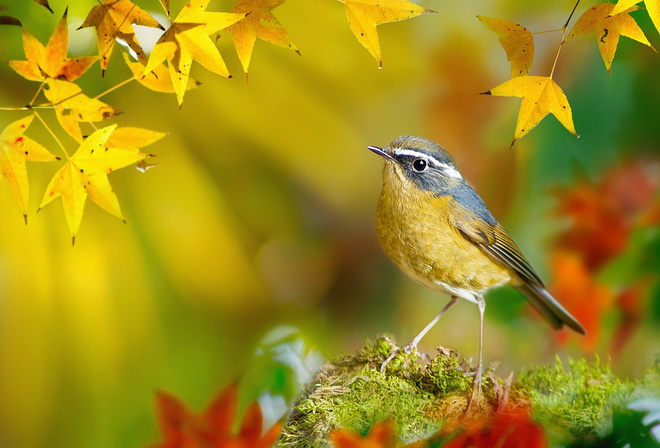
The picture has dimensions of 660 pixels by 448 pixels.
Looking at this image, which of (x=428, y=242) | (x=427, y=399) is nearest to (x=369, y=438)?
(x=427, y=399)

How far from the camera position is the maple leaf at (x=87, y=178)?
1.20 meters

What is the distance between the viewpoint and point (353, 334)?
2047 mm

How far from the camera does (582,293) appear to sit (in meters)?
2.09

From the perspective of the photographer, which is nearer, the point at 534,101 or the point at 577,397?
the point at 534,101

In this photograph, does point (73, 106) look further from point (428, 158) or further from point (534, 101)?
point (534, 101)

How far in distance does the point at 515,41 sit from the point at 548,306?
825mm

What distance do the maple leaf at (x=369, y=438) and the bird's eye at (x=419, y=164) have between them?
1.71ft

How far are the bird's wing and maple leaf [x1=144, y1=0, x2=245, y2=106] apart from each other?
0.65 metres

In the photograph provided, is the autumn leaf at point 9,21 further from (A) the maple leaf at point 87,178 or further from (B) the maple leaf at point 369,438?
(B) the maple leaf at point 369,438

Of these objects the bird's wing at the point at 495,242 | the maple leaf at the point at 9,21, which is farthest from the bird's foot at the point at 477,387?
the maple leaf at the point at 9,21

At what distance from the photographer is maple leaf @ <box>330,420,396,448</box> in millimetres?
1140

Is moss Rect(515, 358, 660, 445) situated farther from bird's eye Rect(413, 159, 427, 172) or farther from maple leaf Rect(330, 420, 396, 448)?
bird's eye Rect(413, 159, 427, 172)

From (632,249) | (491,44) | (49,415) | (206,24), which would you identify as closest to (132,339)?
(49,415)

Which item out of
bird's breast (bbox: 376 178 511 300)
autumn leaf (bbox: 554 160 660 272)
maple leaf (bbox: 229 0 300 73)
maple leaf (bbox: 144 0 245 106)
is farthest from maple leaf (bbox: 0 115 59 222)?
autumn leaf (bbox: 554 160 660 272)
